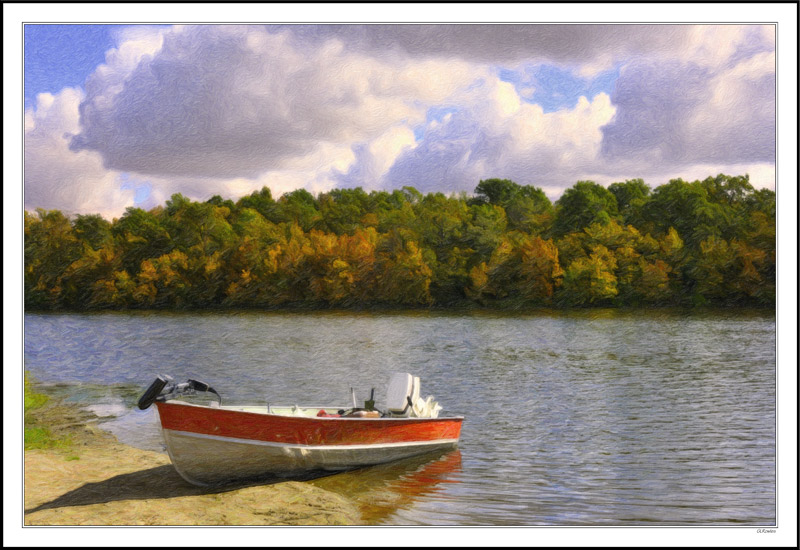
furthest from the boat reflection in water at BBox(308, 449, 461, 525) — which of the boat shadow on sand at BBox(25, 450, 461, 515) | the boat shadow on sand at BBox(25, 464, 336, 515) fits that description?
the boat shadow on sand at BBox(25, 464, 336, 515)

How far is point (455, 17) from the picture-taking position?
1066cm

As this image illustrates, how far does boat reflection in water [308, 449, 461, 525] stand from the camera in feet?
38.7

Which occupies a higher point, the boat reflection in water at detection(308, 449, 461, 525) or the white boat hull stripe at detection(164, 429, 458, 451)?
the white boat hull stripe at detection(164, 429, 458, 451)

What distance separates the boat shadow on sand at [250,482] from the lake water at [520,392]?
2.4 inches

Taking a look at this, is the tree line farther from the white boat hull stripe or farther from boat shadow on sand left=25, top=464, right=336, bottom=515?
boat shadow on sand left=25, top=464, right=336, bottom=515

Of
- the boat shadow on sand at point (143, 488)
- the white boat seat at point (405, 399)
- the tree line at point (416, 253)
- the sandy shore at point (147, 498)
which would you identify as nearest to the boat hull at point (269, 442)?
the boat shadow on sand at point (143, 488)

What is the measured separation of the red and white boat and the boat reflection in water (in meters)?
0.19

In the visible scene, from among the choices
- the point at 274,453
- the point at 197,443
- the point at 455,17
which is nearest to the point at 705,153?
the point at 455,17

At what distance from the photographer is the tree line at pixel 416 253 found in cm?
5156

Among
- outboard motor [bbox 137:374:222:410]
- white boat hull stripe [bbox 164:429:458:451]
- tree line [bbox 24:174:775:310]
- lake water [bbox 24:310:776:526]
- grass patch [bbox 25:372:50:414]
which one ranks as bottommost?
lake water [bbox 24:310:776:526]

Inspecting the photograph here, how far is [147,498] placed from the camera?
11.0m

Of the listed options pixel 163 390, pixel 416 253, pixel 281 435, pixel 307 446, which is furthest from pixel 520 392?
pixel 416 253

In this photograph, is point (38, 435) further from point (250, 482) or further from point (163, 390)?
point (250, 482)

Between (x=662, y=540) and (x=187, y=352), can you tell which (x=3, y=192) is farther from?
(x=187, y=352)
